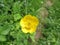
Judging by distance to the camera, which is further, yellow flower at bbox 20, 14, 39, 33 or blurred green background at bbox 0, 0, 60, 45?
blurred green background at bbox 0, 0, 60, 45

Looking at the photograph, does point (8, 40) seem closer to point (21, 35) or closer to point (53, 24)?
point (21, 35)

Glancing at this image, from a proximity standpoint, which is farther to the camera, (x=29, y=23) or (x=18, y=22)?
(x=18, y=22)

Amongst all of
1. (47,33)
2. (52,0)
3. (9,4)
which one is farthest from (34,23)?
(9,4)

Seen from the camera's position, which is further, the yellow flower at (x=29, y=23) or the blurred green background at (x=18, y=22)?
the blurred green background at (x=18, y=22)
